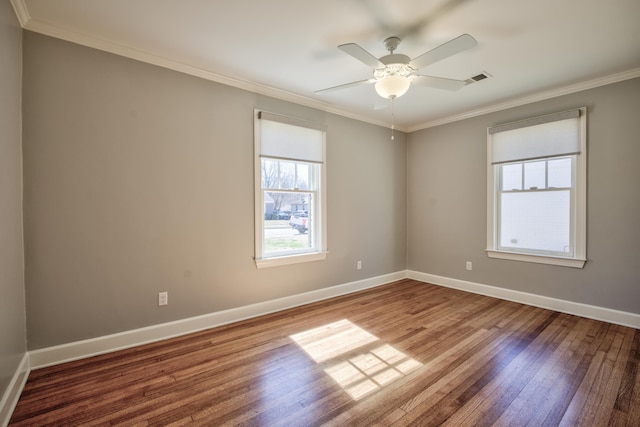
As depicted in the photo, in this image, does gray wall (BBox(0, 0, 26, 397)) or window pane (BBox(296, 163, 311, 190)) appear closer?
gray wall (BBox(0, 0, 26, 397))

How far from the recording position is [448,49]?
194cm

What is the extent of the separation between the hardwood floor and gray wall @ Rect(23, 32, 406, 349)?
416mm

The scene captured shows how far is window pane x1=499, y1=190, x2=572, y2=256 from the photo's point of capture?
3.47 m

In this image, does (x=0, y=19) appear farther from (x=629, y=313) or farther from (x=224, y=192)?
(x=629, y=313)

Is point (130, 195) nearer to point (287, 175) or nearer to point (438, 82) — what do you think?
point (287, 175)

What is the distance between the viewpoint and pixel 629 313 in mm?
3008

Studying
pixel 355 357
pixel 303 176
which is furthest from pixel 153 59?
pixel 355 357

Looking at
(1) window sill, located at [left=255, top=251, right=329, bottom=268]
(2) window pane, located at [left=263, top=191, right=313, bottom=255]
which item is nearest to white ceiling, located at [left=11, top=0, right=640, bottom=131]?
(2) window pane, located at [left=263, top=191, right=313, bottom=255]

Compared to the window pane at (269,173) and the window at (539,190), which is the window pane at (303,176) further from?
the window at (539,190)

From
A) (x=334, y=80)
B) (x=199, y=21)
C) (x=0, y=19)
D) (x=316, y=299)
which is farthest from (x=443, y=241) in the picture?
(x=0, y=19)

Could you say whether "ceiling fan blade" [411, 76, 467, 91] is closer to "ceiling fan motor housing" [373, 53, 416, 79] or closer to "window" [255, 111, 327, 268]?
"ceiling fan motor housing" [373, 53, 416, 79]

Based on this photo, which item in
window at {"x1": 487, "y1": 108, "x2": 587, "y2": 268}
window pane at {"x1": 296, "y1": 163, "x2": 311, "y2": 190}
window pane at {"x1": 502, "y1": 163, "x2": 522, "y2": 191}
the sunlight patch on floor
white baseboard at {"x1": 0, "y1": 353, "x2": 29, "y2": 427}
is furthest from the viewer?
window pane at {"x1": 502, "y1": 163, "x2": 522, "y2": 191}

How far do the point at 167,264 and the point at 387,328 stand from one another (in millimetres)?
2316

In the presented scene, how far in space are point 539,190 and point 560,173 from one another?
0.29 m
